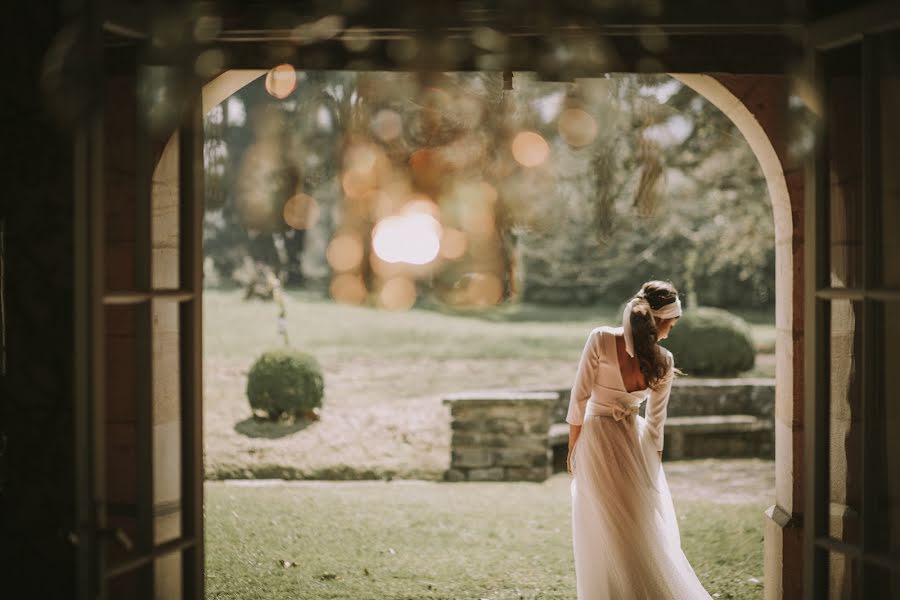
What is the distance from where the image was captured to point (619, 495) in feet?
13.7

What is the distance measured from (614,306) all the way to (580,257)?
1474 mm

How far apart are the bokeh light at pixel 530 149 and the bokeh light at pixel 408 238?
304cm

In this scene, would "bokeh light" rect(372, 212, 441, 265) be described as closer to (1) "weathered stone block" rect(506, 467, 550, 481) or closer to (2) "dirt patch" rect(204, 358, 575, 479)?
(2) "dirt patch" rect(204, 358, 575, 479)

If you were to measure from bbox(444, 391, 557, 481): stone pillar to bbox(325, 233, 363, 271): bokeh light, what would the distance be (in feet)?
34.1

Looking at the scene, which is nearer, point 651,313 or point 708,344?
point 651,313

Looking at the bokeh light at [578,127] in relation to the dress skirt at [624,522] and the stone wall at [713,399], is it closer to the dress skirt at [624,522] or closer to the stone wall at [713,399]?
the stone wall at [713,399]

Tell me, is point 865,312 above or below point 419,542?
above

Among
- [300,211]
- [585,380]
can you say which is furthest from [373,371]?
[585,380]

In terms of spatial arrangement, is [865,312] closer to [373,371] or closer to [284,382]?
[284,382]

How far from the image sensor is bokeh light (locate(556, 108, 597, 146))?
12328 millimetres

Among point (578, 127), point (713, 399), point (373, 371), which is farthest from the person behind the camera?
point (373, 371)

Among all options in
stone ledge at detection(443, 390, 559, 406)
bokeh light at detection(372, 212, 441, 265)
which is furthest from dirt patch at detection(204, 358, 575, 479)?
bokeh light at detection(372, 212, 441, 265)

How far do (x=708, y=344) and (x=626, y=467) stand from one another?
7671 mm

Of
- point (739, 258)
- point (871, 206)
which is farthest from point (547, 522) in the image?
point (739, 258)
